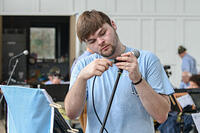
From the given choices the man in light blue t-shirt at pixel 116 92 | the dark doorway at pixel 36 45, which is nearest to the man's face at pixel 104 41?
the man in light blue t-shirt at pixel 116 92

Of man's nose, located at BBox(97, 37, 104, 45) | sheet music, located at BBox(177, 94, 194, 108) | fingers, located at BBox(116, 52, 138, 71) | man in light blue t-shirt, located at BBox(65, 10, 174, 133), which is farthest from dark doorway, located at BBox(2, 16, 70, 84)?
fingers, located at BBox(116, 52, 138, 71)

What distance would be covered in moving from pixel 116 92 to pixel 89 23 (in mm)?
328

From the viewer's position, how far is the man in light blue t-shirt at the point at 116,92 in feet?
5.24

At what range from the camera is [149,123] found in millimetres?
1708

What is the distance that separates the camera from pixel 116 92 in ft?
5.49

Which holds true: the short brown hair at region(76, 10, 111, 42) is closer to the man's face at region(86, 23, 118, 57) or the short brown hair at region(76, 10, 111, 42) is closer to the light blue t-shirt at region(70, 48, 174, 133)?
the man's face at region(86, 23, 118, 57)

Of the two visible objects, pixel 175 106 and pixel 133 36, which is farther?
pixel 133 36

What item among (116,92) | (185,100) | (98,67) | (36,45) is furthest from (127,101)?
(36,45)

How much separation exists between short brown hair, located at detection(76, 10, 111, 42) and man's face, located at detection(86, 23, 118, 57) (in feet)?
0.05

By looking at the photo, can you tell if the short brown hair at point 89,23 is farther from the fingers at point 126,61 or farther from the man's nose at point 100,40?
the fingers at point 126,61

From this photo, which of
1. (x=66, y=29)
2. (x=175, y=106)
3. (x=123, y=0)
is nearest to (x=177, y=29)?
(x=123, y=0)

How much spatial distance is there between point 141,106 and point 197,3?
8.25 m

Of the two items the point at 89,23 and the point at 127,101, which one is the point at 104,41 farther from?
the point at 127,101

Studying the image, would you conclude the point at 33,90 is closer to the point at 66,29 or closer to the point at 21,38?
the point at 21,38
